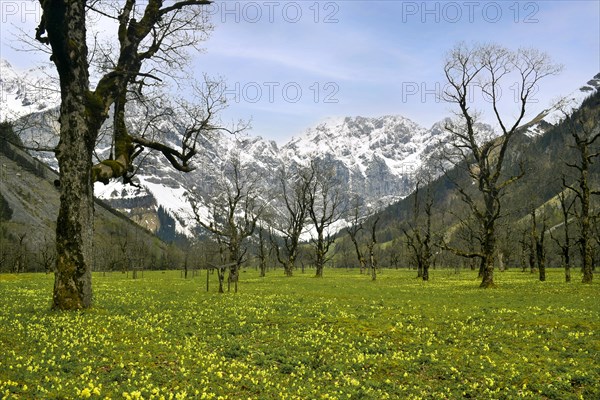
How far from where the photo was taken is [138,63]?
22422mm

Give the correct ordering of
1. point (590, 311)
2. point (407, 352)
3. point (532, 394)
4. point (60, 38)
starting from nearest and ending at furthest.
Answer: point (532, 394), point (407, 352), point (60, 38), point (590, 311)

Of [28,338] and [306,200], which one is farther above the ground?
[306,200]

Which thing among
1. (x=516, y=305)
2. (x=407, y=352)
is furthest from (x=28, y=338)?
(x=516, y=305)

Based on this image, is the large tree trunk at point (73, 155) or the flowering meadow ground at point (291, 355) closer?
the flowering meadow ground at point (291, 355)

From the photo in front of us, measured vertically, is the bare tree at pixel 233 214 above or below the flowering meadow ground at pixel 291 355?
above

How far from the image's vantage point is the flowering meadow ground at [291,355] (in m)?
9.72

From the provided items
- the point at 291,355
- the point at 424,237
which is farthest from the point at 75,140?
the point at 424,237

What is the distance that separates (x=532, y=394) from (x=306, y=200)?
70102 millimetres

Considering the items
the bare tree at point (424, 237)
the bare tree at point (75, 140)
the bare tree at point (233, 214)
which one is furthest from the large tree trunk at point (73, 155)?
the bare tree at point (424, 237)

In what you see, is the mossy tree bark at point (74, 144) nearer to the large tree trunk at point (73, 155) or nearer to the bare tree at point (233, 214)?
the large tree trunk at point (73, 155)

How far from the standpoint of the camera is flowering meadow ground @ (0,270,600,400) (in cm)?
972

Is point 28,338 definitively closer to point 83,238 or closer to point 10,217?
point 83,238

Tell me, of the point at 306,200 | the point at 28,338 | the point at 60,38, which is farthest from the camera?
the point at 306,200

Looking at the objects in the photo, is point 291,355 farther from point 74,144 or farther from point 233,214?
point 233,214
